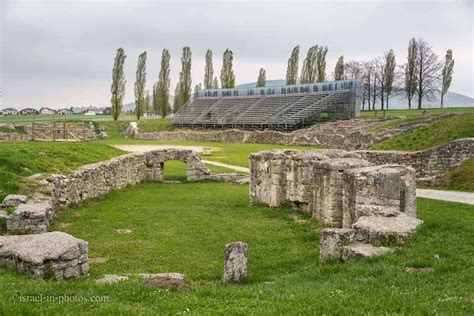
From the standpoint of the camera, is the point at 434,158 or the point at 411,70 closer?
the point at 434,158

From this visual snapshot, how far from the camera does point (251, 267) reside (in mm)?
10961

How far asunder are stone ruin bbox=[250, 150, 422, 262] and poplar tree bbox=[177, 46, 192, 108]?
62.4 metres

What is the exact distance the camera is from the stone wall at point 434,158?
24.3m

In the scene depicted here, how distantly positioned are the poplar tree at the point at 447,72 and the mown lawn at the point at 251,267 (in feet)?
189

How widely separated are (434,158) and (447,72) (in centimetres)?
5108

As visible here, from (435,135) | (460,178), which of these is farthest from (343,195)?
(435,135)

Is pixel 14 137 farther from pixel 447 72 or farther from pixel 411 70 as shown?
pixel 447 72

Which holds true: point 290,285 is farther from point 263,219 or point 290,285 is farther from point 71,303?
point 263,219

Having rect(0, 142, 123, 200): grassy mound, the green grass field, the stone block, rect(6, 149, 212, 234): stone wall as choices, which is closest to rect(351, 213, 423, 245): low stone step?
the green grass field

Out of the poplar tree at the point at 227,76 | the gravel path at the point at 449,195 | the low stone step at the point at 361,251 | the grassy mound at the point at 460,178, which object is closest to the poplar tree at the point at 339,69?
the poplar tree at the point at 227,76

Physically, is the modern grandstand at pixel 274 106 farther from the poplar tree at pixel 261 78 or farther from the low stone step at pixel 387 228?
the low stone step at pixel 387 228

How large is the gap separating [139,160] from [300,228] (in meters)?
15.5

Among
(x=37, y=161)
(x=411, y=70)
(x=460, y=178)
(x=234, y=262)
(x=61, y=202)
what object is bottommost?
(x=61, y=202)

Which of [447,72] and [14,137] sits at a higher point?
[447,72]
